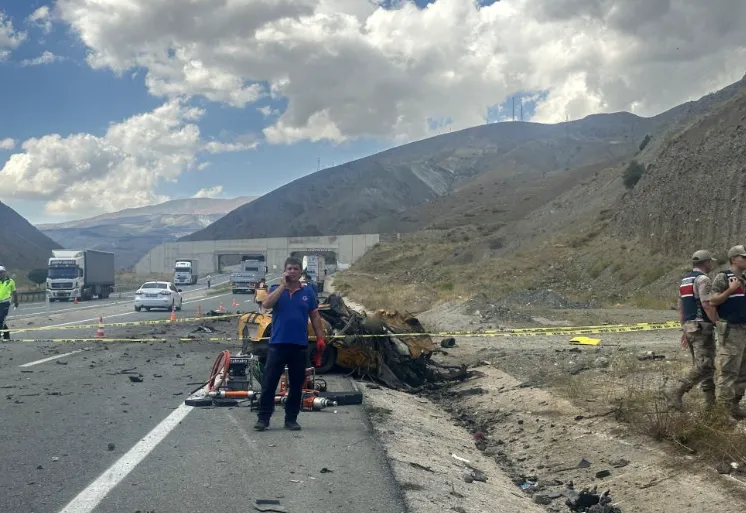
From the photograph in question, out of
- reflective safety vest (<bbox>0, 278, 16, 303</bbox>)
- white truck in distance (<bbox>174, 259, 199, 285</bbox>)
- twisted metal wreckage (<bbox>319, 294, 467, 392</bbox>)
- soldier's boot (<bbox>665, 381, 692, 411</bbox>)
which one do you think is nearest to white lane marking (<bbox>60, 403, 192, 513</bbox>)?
twisted metal wreckage (<bbox>319, 294, 467, 392</bbox>)

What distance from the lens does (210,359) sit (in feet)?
51.8

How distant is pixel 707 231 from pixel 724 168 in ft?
11.7

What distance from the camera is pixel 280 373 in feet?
26.9

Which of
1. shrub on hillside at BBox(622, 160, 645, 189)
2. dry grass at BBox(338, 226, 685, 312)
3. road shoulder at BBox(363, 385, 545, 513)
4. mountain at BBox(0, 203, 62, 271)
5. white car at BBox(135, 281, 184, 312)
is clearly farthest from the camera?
mountain at BBox(0, 203, 62, 271)

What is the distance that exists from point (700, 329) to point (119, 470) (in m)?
6.05

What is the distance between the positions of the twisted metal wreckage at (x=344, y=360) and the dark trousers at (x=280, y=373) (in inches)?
37.3

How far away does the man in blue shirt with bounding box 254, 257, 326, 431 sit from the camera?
812 cm

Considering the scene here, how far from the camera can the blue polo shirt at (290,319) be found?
8117 mm

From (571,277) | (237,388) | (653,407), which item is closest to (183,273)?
(571,277)

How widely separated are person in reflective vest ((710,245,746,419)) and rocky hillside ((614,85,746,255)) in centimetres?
2466

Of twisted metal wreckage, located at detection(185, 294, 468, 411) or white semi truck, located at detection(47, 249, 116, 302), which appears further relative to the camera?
white semi truck, located at detection(47, 249, 116, 302)

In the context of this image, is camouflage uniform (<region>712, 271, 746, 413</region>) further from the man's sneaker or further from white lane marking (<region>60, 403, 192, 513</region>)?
white lane marking (<region>60, 403, 192, 513</region>)

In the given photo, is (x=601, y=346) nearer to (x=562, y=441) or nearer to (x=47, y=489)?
(x=562, y=441)

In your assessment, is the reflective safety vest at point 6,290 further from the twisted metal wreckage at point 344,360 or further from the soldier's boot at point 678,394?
the soldier's boot at point 678,394
